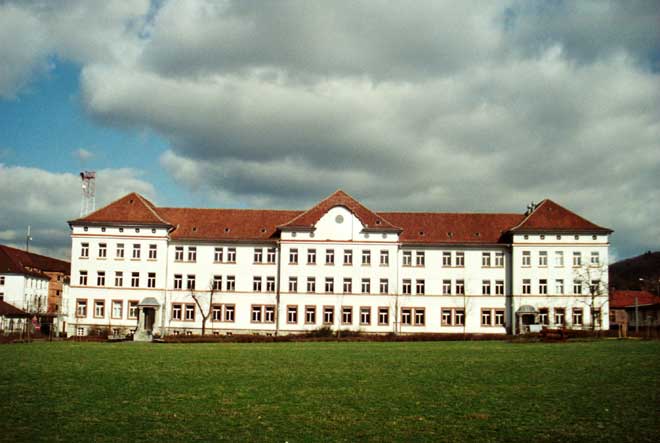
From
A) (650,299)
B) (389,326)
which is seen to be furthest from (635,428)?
(650,299)

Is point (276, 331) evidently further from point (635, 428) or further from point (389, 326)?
point (635, 428)

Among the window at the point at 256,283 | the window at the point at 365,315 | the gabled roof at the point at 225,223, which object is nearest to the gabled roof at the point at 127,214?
the gabled roof at the point at 225,223

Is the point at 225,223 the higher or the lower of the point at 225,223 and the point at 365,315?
the higher

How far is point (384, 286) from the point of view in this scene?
58094 millimetres

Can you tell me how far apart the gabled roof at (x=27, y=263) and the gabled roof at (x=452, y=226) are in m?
48.5

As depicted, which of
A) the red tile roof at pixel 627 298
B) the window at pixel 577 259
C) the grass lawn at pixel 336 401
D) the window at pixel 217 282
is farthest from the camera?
the red tile roof at pixel 627 298

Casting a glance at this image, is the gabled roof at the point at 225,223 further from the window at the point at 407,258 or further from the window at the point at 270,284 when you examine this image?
the window at the point at 407,258

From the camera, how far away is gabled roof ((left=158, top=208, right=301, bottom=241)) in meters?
59.4

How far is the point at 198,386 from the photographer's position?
1706 cm

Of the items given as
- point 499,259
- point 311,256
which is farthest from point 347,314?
point 499,259

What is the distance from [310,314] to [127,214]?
60.0 ft

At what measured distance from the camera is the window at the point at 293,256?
2281 inches

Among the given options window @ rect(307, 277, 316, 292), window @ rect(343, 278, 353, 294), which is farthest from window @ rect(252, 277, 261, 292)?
window @ rect(343, 278, 353, 294)

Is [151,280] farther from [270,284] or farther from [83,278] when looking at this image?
[270,284]
